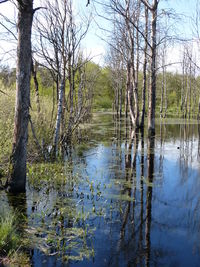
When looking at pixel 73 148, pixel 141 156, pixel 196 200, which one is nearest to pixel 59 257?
pixel 196 200

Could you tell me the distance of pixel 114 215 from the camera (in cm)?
444

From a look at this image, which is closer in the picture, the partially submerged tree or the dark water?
the dark water

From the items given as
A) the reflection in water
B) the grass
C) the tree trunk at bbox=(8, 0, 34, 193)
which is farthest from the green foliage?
the tree trunk at bbox=(8, 0, 34, 193)

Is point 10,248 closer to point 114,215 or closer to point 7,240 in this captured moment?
point 7,240

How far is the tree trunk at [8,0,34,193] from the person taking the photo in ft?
16.5

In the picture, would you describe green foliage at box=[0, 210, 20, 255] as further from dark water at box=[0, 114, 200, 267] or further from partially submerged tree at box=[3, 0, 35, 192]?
partially submerged tree at box=[3, 0, 35, 192]

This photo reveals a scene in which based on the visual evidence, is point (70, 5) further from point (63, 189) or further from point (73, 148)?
point (63, 189)

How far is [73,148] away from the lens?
10883 mm

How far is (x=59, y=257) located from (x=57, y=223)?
876 millimetres

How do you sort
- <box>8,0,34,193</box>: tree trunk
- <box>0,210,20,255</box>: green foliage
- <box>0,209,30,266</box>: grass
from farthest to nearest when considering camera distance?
<box>8,0,34,193</box>: tree trunk < <box>0,210,20,255</box>: green foliage < <box>0,209,30,266</box>: grass

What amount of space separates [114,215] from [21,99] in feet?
8.96

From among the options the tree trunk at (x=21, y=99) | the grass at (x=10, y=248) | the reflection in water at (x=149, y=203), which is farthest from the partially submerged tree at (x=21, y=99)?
the reflection in water at (x=149, y=203)

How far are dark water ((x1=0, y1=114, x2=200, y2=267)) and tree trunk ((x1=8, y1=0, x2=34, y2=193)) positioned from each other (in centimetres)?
43

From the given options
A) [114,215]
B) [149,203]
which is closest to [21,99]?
[114,215]
